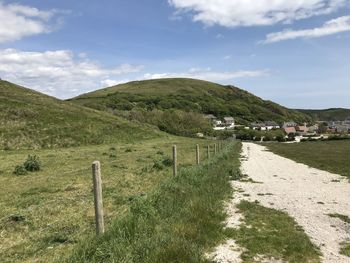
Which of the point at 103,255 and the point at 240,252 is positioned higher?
the point at 103,255

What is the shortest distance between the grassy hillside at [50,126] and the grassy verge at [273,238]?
1640 inches

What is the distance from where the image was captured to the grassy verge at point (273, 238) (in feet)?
30.8

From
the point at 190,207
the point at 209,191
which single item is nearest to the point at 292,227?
the point at 190,207

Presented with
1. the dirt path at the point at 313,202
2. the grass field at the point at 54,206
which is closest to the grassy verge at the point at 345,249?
the dirt path at the point at 313,202

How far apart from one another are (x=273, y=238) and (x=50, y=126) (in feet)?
184

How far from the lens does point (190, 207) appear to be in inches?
489

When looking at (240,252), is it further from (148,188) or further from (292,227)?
(148,188)

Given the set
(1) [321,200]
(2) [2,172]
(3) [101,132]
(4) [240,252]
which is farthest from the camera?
(3) [101,132]

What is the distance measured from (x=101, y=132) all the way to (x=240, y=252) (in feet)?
190

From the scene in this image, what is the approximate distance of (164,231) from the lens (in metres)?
9.87

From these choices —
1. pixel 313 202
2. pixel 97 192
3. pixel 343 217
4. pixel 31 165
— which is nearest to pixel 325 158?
pixel 313 202

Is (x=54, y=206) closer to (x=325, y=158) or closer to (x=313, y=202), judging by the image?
(x=313, y=202)

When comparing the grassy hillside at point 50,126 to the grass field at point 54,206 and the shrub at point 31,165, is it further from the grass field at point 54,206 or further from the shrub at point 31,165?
the grass field at point 54,206

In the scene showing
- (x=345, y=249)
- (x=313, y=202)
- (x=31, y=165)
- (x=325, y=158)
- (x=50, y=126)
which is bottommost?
(x=325, y=158)
